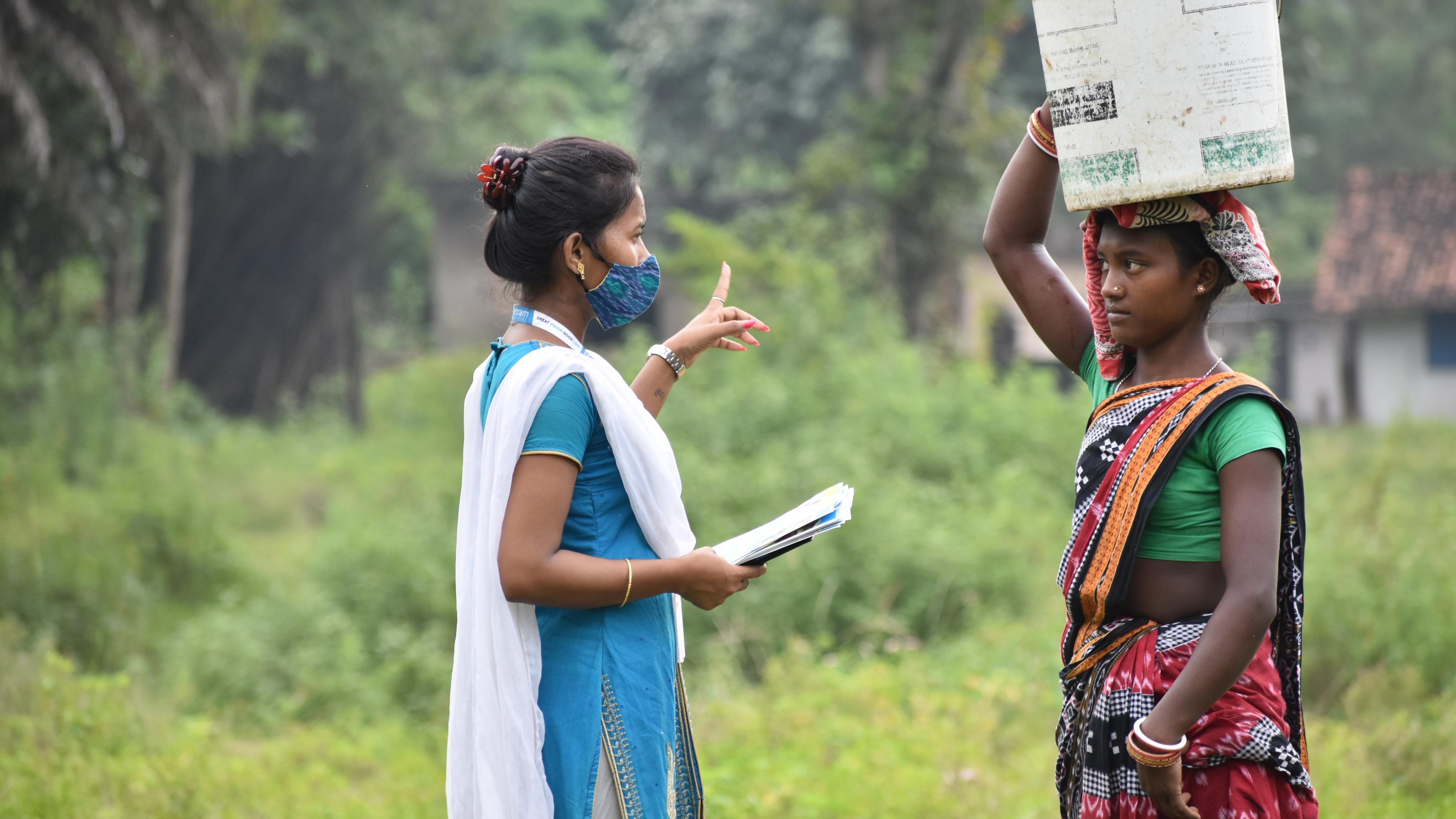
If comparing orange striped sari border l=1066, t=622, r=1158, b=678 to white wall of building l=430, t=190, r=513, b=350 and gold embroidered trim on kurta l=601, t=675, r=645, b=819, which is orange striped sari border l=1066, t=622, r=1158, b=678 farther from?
white wall of building l=430, t=190, r=513, b=350

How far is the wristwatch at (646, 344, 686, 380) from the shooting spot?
8.74 ft

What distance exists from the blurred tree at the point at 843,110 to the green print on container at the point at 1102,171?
12.3 m

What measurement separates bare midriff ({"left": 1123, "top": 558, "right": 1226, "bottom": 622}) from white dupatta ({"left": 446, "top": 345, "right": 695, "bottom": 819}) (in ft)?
2.67

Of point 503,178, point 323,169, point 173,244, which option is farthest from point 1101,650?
point 323,169

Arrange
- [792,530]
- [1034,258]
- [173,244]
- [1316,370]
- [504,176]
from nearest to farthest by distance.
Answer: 1. [792,530]
2. [504,176]
3. [1034,258]
4. [173,244]
5. [1316,370]

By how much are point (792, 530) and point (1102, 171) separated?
0.79m

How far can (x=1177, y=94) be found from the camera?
6.36 feet

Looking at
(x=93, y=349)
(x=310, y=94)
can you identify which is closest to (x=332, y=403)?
(x=310, y=94)

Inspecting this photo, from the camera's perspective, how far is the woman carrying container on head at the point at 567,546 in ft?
7.13

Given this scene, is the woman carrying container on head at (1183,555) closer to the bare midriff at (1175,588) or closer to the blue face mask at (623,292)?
the bare midriff at (1175,588)

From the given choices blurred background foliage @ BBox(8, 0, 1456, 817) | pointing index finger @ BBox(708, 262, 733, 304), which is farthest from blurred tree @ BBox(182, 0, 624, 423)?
pointing index finger @ BBox(708, 262, 733, 304)

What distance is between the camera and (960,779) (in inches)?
168

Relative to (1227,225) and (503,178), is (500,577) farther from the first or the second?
(1227,225)

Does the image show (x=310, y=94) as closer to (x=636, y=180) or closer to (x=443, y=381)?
(x=443, y=381)
